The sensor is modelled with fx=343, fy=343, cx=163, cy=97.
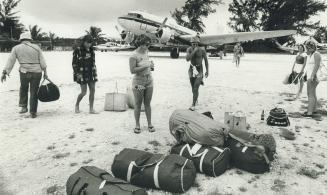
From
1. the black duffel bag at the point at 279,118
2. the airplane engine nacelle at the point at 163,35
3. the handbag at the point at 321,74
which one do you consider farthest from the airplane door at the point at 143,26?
the black duffel bag at the point at 279,118

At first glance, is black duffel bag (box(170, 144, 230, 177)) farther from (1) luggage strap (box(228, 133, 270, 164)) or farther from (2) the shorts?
(2) the shorts

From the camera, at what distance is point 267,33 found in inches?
1272

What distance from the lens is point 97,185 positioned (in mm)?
3549

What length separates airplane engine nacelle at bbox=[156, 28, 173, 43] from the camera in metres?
26.9

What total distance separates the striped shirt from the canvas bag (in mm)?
3786

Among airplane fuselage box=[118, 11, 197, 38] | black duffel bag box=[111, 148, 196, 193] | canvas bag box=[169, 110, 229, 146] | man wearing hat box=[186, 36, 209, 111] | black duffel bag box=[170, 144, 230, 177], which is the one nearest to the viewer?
black duffel bag box=[111, 148, 196, 193]

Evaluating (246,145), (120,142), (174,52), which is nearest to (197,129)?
(246,145)

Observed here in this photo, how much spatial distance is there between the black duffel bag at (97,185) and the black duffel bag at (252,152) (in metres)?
1.62

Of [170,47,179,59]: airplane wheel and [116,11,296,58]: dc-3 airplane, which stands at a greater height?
[116,11,296,58]: dc-3 airplane

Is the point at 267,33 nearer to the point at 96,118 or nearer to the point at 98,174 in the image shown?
the point at 96,118

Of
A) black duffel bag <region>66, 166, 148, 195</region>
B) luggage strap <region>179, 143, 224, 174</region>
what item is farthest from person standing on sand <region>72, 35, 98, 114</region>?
black duffel bag <region>66, 166, 148, 195</region>

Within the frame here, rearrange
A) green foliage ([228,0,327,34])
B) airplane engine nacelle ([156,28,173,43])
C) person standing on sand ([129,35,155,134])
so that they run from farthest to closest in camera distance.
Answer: green foliage ([228,0,327,34]) < airplane engine nacelle ([156,28,173,43]) < person standing on sand ([129,35,155,134])

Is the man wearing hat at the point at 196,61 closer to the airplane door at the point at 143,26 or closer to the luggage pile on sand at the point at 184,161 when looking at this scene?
the luggage pile on sand at the point at 184,161

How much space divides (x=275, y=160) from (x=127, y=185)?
254cm
